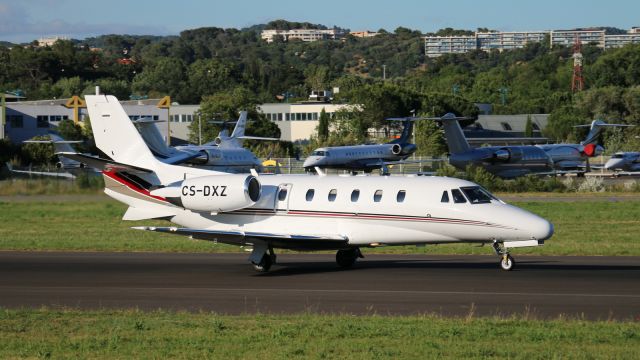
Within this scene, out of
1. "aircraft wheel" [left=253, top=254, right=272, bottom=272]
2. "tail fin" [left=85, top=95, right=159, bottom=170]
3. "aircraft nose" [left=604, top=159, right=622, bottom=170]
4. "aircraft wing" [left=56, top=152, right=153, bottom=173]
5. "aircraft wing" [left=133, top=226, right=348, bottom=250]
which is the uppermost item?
"tail fin" [left=85, top=95, right=159, bottom=170]

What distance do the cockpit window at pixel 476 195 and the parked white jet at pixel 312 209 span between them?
0.08 ft

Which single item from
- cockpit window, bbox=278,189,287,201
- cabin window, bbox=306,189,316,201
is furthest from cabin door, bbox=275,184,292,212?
cabin window, bbox=306,189,316,201

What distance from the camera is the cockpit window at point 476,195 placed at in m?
24.3

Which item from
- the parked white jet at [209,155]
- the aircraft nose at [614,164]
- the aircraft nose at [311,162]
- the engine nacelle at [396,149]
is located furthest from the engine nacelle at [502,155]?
the aircraft nose at [614,164]

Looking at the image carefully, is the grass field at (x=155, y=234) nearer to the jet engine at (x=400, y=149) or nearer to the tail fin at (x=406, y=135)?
the jet engine at (x=400, y=149)

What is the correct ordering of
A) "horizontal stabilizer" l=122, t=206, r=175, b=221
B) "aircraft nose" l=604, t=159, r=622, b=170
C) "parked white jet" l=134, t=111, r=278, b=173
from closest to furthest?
1. "horizontal stabilizer" l=122, t=206, r=175, b=221
2. "parked white jet" l=134, t=111, r=278, b=173
3. "aircraft nose" l=604, t=159, r=622, b=170

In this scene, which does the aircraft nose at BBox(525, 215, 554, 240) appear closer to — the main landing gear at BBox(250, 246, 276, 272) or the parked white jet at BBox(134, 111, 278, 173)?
the main landing gear at BBox(250, 246, 276, 272)

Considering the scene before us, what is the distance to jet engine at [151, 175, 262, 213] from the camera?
25750mm

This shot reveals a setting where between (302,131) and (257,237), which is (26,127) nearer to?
(302,131)

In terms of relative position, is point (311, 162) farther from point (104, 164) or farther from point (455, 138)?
point (104, 164)

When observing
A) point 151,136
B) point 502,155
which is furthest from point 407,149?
point 151,136

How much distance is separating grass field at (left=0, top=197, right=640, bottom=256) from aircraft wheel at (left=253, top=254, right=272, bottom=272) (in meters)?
6.46

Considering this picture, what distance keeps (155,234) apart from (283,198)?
12.7 metres

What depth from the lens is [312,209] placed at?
2558 centimetres
